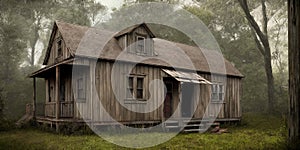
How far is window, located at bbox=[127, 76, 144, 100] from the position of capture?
17820 millimetres

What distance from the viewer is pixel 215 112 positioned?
22.7m

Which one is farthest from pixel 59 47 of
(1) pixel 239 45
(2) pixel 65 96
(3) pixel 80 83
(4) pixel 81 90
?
(1) pixel 239 45

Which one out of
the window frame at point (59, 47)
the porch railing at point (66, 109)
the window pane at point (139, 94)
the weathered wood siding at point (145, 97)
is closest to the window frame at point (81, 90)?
the porch railing at point (66, 109)

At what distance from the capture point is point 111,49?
17953 mm

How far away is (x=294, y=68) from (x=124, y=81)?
10799 millimetres

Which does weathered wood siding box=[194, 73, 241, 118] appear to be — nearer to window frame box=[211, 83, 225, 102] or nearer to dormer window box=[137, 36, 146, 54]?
window frame box=[211, 83, 225, 102]

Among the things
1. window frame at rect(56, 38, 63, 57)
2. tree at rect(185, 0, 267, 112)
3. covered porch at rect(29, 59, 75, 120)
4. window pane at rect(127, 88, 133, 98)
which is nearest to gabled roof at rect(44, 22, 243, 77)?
window frame at rect(56, 38, 63, 57)

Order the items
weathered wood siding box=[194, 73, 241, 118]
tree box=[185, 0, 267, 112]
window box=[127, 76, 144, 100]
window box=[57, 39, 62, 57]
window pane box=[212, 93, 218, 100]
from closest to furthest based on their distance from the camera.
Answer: window box=[127, 76, 144, 100] < window box=[57, 39, 62, 57] < weathered wood siding box=[194, 73, 241, 118] < window pane box=[212, 93, 218, 100] < tree box=[185, 0, 267, 112]

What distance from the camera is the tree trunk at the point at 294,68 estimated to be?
8.09 metres

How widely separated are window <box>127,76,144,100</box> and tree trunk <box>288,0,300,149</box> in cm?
1071

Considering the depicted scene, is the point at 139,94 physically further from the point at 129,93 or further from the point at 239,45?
the point at 239,45

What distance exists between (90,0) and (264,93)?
2973cm

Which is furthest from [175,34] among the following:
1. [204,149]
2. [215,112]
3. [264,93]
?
[204,149]

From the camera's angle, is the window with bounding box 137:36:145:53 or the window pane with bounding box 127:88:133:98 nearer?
the window pane with bounding box 127:88:133:98
